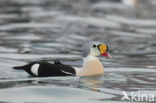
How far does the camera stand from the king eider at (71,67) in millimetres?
10469

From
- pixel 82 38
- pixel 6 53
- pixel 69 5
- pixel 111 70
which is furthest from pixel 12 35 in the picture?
pixel 69 5

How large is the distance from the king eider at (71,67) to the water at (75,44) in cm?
14

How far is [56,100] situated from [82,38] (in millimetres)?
9891

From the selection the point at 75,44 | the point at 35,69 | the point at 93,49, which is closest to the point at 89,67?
the point at 93,49

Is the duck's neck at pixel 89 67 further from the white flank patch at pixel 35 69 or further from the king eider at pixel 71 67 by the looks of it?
the white flank patch at pixel 35 69

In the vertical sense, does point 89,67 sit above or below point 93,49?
below

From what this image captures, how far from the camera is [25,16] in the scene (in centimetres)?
2464

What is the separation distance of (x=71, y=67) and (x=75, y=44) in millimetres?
6889

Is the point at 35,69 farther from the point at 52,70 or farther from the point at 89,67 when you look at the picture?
the point at 89,67

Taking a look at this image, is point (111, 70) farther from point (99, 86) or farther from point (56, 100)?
point (56, 100)

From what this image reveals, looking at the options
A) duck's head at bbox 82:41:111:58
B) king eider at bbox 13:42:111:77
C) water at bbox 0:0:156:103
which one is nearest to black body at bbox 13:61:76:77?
king eider at bbox 13:42:111:77

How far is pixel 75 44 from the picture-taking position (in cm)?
1762

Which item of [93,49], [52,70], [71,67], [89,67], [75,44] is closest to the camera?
[52,70]

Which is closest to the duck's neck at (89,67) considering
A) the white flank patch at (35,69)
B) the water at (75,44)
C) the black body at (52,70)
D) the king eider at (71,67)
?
the king eider at (71,67)
